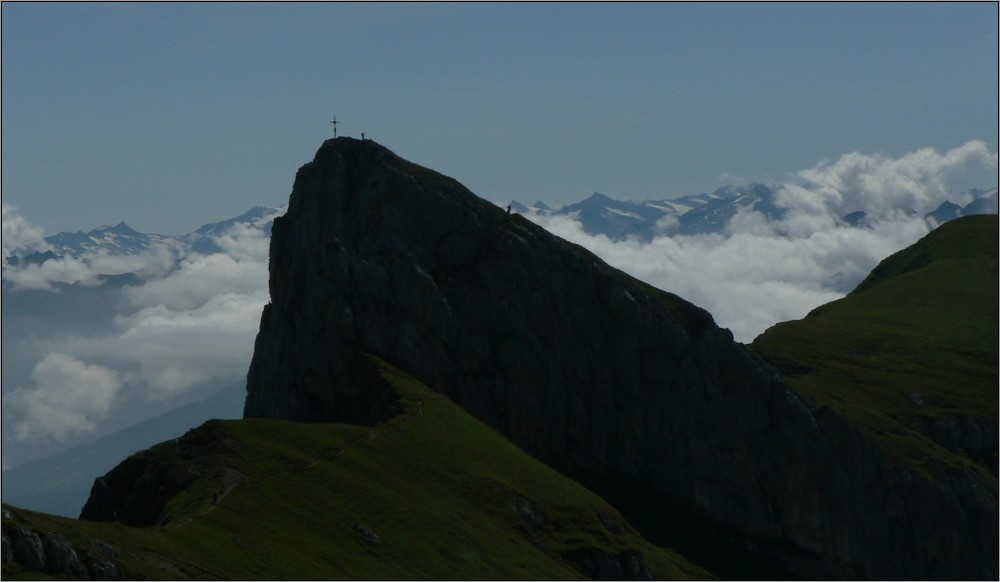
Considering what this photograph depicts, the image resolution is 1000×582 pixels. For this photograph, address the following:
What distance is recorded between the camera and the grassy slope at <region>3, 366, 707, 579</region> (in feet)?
422

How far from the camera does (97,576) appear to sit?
366 feet

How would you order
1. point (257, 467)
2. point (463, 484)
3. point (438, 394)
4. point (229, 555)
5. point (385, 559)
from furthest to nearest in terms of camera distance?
point (438, 394)
point (463, 484)
point (257, 467)
point (385, 559)
point (229, 555)

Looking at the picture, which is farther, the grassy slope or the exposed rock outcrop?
the grassy slope

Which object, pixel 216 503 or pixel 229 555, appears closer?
pixel 229 555

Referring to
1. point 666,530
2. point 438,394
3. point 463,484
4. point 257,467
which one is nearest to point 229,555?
point 257,467

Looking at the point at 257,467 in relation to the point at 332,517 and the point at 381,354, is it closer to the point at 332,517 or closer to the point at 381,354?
the point at 332,517

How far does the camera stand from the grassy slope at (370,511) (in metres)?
128

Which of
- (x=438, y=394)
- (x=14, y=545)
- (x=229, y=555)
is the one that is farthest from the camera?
(x=438, y=394)

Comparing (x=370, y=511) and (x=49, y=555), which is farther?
(x=370, y=511)

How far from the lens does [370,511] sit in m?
151

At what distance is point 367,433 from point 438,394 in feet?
72.6

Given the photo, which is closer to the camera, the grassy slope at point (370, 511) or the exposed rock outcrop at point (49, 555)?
the exposed rock outcrop at point (49, 555)

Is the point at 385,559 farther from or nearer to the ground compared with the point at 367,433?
nearer to the ground


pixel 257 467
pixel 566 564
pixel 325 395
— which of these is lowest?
pixel 566 564
